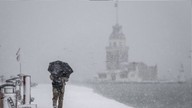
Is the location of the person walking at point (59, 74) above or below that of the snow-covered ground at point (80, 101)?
above

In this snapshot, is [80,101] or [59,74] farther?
[80,101]

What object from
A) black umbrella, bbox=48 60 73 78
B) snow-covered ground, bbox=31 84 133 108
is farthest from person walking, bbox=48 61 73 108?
snow-covered ground, bbox=31 84 133 108

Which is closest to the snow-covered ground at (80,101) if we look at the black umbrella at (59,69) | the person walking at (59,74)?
the person walking at (59,74)

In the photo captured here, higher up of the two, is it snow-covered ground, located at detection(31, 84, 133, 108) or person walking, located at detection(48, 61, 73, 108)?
person walking, located at detection(48, 61, 73, 108)

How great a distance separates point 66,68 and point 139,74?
188 metres

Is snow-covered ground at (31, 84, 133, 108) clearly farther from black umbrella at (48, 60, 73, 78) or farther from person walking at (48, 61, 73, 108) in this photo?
black umbrella at (48, 60, 73, 78)

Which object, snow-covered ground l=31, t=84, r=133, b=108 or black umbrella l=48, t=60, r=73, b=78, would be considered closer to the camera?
black umbrella l=48, t=60, r=73, b=78

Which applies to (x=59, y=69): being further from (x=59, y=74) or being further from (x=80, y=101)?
(x=80, y=101)

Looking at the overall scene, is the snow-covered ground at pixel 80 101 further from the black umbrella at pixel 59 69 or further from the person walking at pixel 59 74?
the black umbrella at pixel 59 69

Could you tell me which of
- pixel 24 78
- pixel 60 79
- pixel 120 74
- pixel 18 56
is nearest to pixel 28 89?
pixel 24 78

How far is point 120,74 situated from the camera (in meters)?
196

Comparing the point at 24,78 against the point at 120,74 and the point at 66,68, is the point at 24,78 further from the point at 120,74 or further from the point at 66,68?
the point at 120,74

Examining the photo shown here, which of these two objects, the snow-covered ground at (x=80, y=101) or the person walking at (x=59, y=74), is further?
the snow-covered ground at (x=80, y=101)

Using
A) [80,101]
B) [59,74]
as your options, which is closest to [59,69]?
[59,74]
